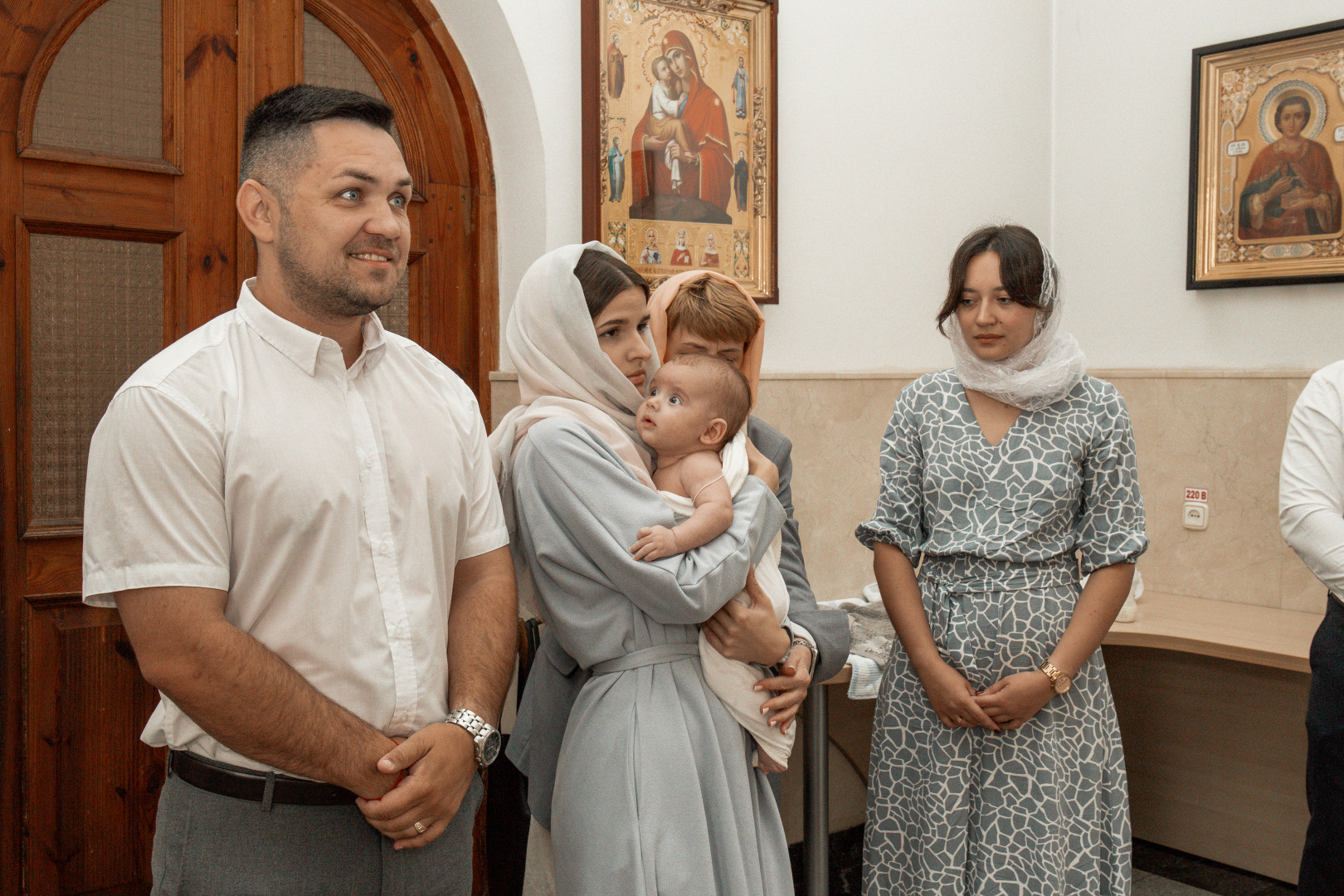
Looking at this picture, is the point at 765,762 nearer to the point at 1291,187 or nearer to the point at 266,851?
the point at 266,851

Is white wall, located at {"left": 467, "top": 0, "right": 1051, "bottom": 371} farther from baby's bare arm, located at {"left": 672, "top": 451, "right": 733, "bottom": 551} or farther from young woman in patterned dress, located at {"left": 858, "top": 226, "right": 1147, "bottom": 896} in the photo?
baby's bare arm, located at {"left": 672, "top": 451, "right": 733, "bottom": 551}

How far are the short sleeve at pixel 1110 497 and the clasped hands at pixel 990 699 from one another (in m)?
0.30

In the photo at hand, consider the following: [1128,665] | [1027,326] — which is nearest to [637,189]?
[1027,326]

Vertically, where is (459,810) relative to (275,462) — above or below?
below

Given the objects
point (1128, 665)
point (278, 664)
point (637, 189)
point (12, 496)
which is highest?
point (637, 189)

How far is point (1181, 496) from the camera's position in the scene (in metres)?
3.57

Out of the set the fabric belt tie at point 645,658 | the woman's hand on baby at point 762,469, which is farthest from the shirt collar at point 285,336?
the woman's hand on baby at point 762,469

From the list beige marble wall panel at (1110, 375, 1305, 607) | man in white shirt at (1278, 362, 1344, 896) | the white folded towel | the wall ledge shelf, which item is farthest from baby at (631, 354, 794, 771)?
beige marble wall panel at (1110, 375, 1305, 607)

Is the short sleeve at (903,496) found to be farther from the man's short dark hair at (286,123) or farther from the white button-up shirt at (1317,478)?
the man's short dark hair at (286,123)

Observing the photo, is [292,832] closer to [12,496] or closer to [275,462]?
[275,462]

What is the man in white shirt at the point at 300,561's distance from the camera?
50.3 inches

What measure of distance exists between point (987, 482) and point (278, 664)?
1.49 metres

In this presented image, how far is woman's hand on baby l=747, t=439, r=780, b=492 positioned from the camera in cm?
185

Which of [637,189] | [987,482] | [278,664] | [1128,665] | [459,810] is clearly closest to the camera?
[278,664]
